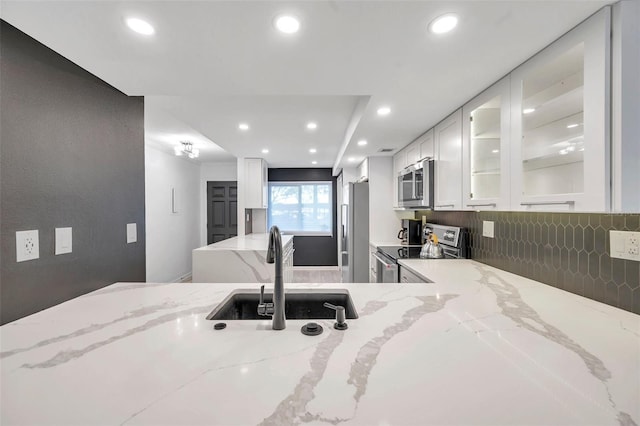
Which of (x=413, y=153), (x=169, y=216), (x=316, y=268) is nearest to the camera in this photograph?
(x=413, y=153)

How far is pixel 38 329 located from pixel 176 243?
456 centimetres

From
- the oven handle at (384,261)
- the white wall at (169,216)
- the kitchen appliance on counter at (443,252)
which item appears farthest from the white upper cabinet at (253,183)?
the kitchen appliance on counter at (443,252)

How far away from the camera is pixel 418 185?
8.80ft

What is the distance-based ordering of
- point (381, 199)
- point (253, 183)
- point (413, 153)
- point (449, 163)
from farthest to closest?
point (253, 183)
point (381, 199)
point (413, 153)
point (449, 163)

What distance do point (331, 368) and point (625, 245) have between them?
137 centimetres

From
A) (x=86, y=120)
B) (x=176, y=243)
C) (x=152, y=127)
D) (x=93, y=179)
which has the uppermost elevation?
(x=152, y=127)

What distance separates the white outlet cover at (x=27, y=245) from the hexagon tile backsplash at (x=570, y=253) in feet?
8.21

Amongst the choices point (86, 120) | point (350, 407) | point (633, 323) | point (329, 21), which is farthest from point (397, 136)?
point (350, 407)

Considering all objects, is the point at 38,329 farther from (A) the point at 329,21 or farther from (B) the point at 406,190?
(B) the point at 406,190

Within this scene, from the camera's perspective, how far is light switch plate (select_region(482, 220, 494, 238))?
2.04 m

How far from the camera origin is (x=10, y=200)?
3.42 feet

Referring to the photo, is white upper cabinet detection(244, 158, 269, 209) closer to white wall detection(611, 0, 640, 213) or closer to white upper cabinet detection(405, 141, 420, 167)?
white upper cabinet detection(405, 141, 420, 167)

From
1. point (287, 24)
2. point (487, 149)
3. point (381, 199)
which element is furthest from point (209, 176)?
point (487, 149)

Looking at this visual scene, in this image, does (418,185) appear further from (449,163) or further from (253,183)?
(253,183)
